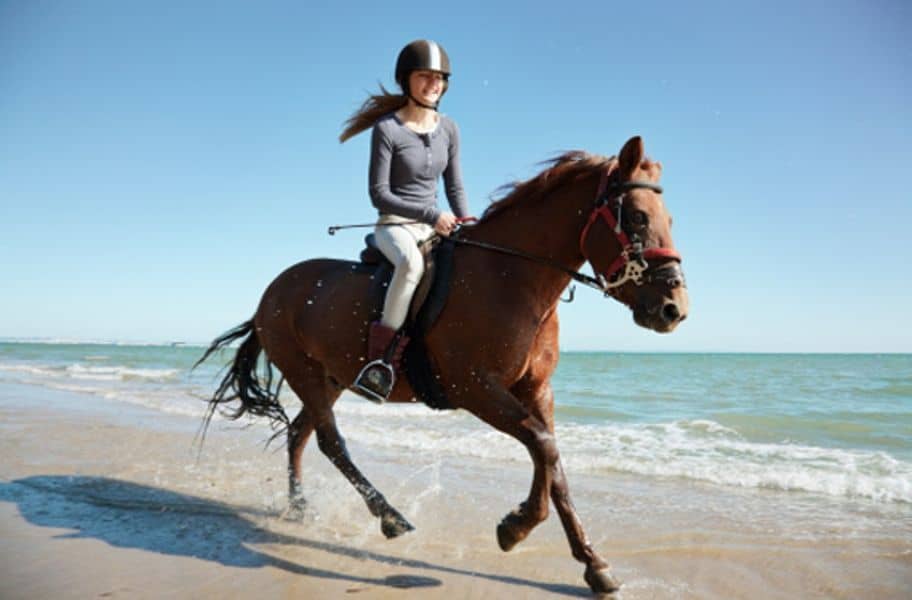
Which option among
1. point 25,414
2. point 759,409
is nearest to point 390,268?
point 25,414

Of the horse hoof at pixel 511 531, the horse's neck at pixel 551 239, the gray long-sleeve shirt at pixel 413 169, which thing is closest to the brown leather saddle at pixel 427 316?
the gray long-sleeve shirt at pixel 413 169

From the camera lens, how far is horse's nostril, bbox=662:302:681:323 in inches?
117

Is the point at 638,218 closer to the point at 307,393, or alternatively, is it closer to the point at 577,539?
the point at 577,539

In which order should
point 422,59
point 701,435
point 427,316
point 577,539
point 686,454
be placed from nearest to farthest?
point 577,539, point 427,316, point 422,59, point 686,454, point 701,435

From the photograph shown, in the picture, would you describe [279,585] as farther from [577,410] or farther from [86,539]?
[577,410]

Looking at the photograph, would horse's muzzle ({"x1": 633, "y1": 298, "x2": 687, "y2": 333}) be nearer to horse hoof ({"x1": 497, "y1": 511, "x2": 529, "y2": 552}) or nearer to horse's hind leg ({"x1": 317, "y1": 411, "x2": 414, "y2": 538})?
horse hoof ({"x1": 497, "y1": 511, "x2": 529, "y2": 552})

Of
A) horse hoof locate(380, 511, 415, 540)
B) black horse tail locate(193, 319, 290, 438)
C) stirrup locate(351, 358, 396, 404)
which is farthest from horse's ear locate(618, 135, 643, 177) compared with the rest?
black horse tail locate(193, 319, 290, 438)

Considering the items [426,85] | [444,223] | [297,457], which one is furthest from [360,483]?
[426,85]

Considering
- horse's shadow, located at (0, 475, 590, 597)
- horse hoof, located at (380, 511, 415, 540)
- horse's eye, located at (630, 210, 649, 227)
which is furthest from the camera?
horse hoof, located at (380, 511, 415, 540)

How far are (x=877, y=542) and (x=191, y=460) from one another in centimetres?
662

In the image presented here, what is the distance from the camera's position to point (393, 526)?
4.24m

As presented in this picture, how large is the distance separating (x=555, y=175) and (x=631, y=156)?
55cm

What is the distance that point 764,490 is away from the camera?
6.26m

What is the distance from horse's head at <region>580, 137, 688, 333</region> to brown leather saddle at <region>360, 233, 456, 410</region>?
0.92 m
